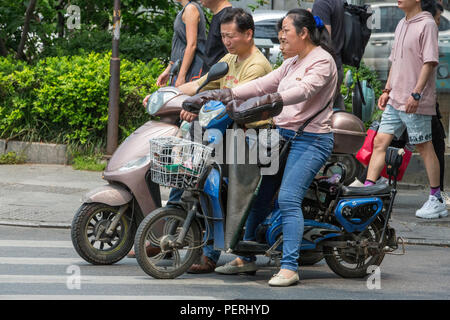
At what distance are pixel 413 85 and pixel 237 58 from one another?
2.57 meters

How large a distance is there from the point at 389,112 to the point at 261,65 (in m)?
2.49

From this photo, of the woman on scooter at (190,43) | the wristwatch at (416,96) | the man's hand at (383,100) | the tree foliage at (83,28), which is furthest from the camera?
the tree foliage at (83,28)

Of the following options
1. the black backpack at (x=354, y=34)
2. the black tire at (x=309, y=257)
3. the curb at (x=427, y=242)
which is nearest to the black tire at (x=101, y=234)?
the black tire at (x=309, y=257)

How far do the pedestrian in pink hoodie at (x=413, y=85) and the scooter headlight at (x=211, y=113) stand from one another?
112 inches

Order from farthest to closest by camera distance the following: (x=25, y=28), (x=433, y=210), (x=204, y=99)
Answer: (x=25, y=28), (x=433, y=210), (x=204, y=99)

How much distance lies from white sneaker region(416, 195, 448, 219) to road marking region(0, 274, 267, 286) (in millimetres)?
2996

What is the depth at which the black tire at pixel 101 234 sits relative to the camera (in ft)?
20.0

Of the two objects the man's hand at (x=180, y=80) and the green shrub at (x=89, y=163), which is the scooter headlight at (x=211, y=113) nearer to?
the man's hand at (x=180, y=80)

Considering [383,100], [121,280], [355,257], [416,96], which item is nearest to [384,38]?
[383,100]

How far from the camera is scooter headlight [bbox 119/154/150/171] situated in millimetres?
6164

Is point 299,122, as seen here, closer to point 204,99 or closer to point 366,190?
point 204,99

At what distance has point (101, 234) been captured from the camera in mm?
6156
